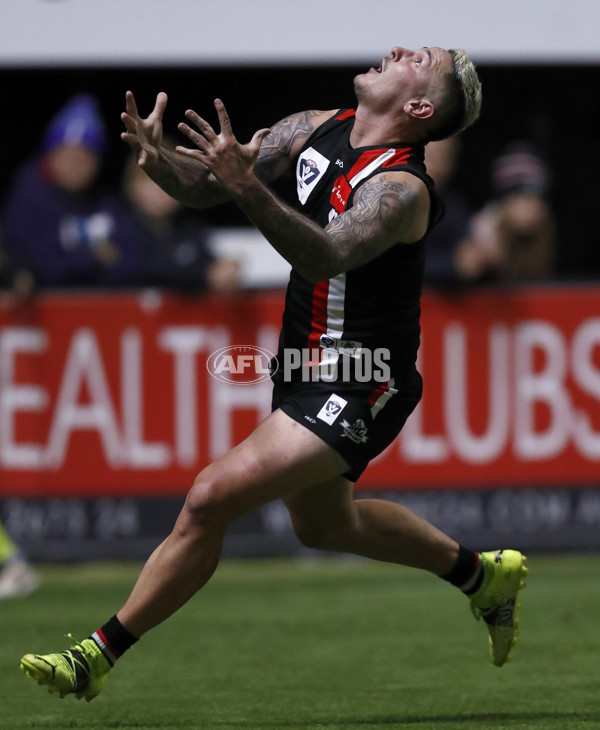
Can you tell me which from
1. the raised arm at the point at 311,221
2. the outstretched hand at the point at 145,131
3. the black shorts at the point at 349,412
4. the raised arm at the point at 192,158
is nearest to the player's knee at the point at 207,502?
the black shorts at the point at 349,412

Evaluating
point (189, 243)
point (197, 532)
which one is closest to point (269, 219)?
point (197, 532)

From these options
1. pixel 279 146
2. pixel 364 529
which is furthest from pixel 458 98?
pixel 364 529

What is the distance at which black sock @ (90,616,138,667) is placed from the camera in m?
5.37

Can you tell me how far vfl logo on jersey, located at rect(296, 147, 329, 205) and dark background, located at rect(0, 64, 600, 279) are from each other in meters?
7.01

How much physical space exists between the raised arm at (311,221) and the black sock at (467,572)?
5.01ft

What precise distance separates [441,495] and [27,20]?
464 centimetres

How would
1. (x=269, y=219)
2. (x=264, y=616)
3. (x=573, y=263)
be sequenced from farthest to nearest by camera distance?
(x=573, y=263) → (x=264, y=616) → (x=269, y=219)

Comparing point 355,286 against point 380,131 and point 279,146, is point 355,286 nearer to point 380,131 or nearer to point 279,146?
point 380,131

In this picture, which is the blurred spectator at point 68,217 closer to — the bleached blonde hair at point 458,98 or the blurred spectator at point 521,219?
the blurred spectator at point 521,219

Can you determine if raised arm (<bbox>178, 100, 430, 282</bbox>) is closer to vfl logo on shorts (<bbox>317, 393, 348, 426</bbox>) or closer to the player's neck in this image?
the player's neck

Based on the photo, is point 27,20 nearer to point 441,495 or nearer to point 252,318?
point 252,318

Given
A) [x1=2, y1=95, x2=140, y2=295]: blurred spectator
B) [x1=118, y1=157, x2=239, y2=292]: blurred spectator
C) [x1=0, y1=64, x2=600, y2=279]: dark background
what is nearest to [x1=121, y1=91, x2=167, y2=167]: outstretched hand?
[x1=118, y1=157, x2=239, y2=292]: blurred spectator

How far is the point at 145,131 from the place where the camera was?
5.38 meters

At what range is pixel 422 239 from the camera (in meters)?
5.44
